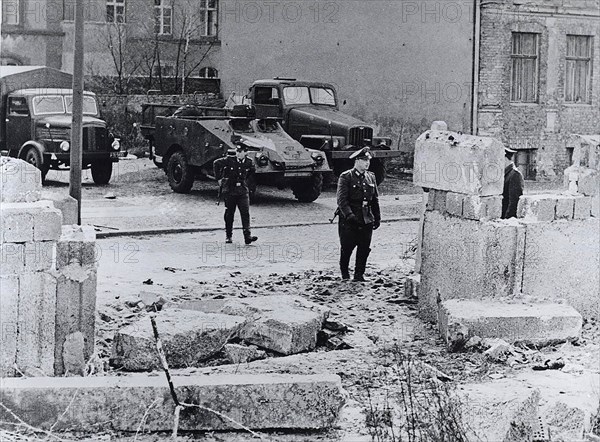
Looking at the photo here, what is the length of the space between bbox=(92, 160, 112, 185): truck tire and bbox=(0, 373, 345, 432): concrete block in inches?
450

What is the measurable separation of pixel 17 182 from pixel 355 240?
4456mm

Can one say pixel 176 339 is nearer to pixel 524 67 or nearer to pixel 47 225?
pixel 47 225

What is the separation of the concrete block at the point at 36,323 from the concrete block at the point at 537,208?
407 cm

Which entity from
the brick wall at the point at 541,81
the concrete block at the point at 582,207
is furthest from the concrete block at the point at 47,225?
the brick wall at the point at 541,81

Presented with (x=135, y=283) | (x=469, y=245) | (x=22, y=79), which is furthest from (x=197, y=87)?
(x=469, y=245)

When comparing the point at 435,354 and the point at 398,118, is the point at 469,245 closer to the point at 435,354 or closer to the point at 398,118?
the point at 435,354

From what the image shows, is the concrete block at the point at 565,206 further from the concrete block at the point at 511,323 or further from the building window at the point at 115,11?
the building window at the point at 115,11

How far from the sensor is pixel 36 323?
20.6 feet

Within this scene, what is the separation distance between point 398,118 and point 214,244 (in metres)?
6.13

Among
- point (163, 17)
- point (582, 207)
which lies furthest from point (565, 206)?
point (163, 17)

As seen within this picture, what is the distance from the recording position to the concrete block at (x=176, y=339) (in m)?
6.86

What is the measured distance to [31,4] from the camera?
2848cm

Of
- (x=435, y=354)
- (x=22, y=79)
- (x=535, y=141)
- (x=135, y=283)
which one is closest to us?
(x=435, y=354)

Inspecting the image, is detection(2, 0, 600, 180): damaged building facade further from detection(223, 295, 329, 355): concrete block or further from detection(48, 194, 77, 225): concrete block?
detection(223, 295, 329, 355): concrete block
